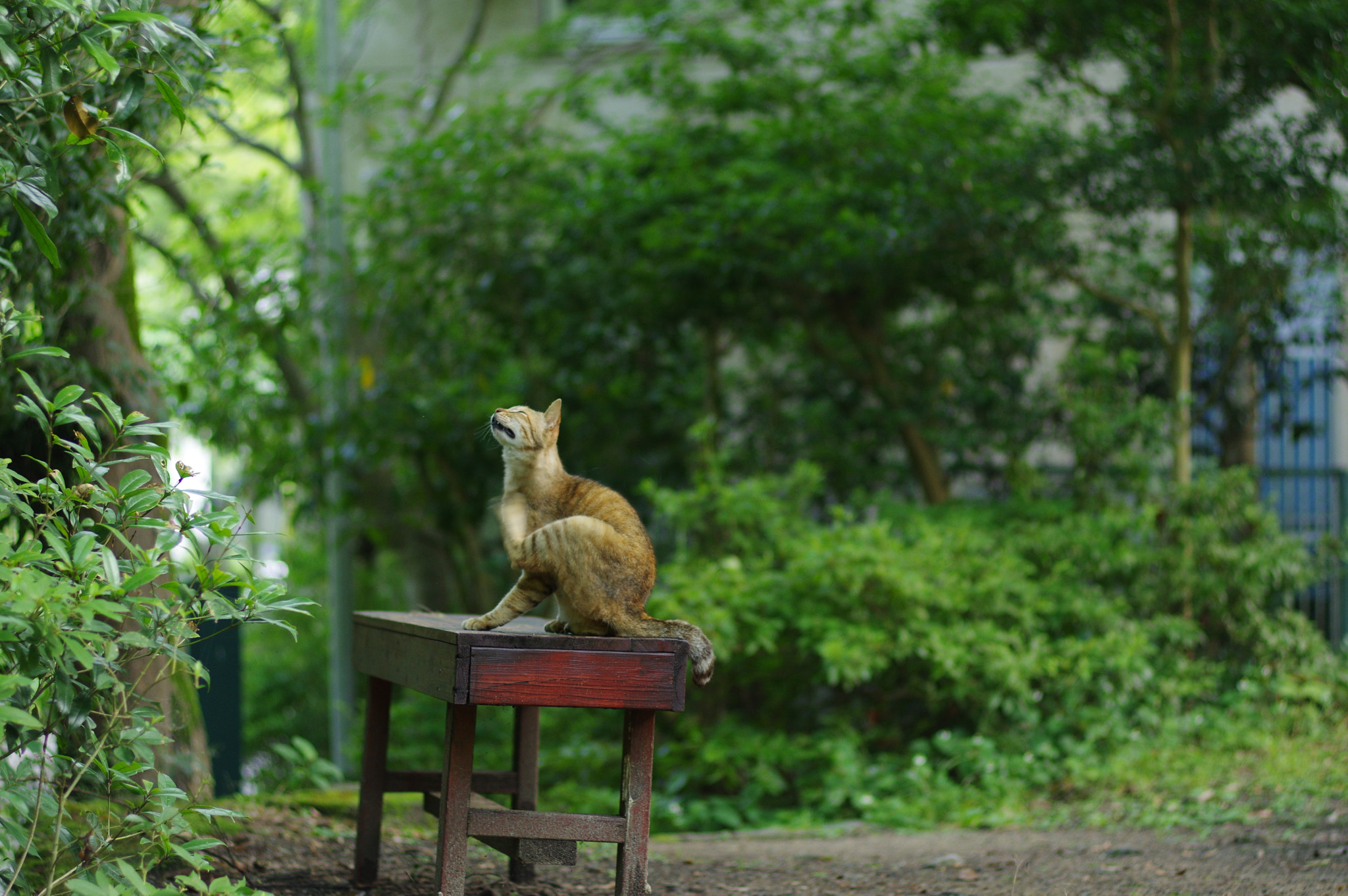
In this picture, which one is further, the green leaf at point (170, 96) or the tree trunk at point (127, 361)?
the tree trunk at point (127, 361)

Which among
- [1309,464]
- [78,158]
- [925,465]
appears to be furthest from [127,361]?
[1309,464]

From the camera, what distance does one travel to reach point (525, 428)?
338 centimetres

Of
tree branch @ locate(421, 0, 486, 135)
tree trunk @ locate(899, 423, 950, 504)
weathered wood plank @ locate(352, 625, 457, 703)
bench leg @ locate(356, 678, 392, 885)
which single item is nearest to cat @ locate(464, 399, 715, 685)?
weathered wood plank @ locate(352, 625, 457, 703)

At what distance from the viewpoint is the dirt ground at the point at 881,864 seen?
13.0 feet

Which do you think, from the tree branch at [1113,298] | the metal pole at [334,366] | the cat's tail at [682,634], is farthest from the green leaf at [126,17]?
the tree branch at [1113,298]

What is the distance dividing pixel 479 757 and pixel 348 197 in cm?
462

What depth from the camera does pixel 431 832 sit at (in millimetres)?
5129

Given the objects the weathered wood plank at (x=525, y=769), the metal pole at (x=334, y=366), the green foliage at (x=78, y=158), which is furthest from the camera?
the metal pole at (x=334, y=366)

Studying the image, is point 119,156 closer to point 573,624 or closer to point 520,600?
point 520,600

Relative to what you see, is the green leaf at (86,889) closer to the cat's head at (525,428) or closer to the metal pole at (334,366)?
the cat's head at (525,428)

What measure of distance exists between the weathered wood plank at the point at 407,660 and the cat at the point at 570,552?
0.14 m

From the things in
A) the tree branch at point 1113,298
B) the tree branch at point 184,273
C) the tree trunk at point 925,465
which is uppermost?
the tree branch at point 1113,298

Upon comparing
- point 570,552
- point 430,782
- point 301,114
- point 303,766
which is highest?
point 301,114

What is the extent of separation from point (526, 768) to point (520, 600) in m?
1.27
